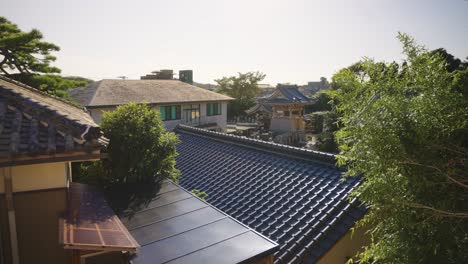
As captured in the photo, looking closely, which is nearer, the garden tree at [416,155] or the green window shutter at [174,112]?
the garden tree at [416,155]

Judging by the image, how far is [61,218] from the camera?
154 inches

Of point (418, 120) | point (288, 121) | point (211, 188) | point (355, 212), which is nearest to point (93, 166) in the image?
point (211, 188)

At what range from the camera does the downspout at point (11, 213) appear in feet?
12.1

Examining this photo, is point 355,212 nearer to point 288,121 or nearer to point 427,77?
point 427,77

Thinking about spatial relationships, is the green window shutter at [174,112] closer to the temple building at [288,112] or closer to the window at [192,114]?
the window at [192,114]

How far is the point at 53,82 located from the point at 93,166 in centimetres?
495

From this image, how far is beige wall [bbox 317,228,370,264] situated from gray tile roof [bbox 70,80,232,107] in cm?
1827

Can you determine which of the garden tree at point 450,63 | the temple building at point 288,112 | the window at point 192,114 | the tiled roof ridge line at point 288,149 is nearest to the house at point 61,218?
the garden tree at point 450,63

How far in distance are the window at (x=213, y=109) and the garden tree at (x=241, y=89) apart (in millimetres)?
15794

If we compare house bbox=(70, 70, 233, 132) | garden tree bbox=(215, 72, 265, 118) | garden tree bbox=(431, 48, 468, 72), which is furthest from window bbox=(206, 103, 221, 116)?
garden tree bbox=(431, 48, 468, 72)

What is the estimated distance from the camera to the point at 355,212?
6508 mm

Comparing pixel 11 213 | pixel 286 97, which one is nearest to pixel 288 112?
pixel 286 97

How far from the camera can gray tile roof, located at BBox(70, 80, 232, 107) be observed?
22281 millimetres

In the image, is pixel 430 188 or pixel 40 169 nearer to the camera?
pixel 430 188
